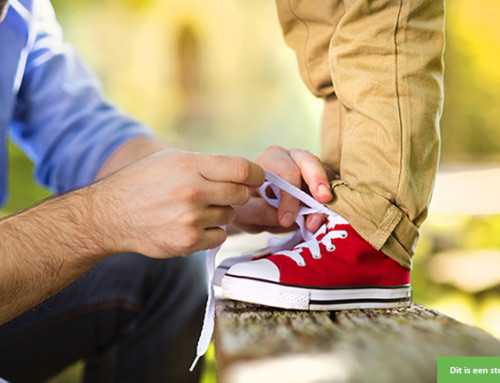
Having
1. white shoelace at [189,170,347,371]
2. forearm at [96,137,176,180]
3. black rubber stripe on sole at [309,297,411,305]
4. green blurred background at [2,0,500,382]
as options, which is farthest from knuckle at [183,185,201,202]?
green blurred background at [2,0,500,382]

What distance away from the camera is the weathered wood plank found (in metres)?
0.43

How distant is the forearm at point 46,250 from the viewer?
0.67 metres

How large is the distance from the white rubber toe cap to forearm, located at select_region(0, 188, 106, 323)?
0.64 ft

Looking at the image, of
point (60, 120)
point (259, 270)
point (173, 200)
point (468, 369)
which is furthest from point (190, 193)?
point (60, 120)

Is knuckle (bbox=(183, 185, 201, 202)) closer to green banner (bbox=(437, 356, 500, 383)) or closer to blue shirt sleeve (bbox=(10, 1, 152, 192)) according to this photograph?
green banner (bbox=(437, 356, 500, 383))

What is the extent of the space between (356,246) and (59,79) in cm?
91

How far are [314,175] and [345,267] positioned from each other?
0.14 m

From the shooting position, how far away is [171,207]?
2.11ft

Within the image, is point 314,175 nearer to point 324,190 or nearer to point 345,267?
point 324,190

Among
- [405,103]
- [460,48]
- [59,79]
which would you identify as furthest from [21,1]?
[460,48]

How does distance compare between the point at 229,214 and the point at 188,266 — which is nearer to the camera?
the point at 229,214

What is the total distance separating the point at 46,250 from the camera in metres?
0.69

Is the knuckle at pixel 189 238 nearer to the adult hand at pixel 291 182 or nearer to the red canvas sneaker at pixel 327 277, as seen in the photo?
the red canvas sneaker at pixel 327 277

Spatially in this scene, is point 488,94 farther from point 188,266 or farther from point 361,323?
point 361,323
